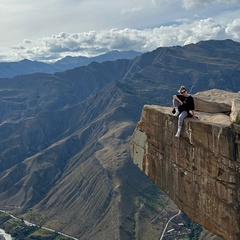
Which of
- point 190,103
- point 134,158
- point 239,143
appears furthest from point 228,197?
point 134,158

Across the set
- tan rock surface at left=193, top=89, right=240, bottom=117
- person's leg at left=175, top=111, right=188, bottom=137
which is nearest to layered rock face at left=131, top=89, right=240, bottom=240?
tan rock surface at left=193, top=89, right=240, bottom=117

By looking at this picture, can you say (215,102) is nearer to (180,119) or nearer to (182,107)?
Result: (182,107)

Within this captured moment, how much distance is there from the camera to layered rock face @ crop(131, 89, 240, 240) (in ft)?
68.2

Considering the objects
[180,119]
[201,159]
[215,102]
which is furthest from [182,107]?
[201,159]

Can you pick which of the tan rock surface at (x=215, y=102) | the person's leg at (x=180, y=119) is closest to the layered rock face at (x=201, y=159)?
the tan rock surface at (x=215, y=102)

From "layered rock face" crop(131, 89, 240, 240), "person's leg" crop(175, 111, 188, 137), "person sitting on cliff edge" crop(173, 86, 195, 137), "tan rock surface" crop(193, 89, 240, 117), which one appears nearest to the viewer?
"layered rock face" crop(131, 89, 240, 240)

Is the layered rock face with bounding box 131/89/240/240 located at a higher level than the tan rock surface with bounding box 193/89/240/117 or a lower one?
lower

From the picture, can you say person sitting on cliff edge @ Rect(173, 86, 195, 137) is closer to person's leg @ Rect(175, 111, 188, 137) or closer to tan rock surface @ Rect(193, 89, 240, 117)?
person's leg @ Rect(175, 111, 188, 137)

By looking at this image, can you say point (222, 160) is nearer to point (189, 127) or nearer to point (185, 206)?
point (189, 127)

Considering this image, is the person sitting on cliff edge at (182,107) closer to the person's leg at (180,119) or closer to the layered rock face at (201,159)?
the person's leg at (180,119)

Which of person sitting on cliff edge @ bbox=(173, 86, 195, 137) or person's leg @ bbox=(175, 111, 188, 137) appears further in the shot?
person sitting on cliff edge @ bbox=(173, 86, 195, 137)

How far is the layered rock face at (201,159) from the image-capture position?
20781mm

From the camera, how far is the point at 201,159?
23.0 m

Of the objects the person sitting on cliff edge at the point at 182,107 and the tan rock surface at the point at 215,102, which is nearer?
the person sitting on cliff edge at the point at 182,107
